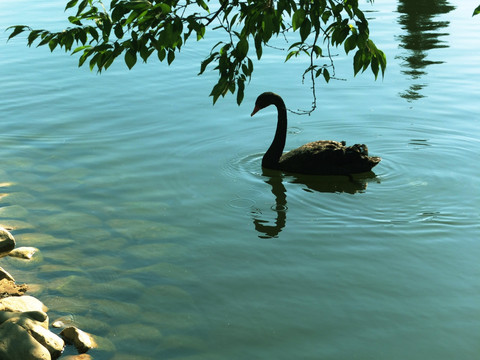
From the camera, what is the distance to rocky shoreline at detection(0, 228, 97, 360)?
582cm

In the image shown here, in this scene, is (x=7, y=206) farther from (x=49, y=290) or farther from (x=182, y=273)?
(x=182, y=273)

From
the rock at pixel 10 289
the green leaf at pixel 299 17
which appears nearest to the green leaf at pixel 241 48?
the green leaf at pixel 299 17

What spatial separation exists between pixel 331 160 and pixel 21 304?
16.1ft

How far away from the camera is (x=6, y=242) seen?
8.05 m

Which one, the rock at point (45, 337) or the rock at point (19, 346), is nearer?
Result: the rock at point (19, 346)

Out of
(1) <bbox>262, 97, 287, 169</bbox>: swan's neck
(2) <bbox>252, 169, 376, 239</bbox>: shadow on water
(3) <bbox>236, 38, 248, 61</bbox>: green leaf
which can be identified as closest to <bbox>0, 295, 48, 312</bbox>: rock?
(3) <bbox>236, 38, 248, 61</bbox>: green leaf

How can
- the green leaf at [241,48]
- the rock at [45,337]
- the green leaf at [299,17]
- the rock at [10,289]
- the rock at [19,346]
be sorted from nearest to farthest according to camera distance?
the green leaf at [299,17], the green leaf at [241,48], the rock at [19,346], the rock at [45,337], the rock at [10,289]

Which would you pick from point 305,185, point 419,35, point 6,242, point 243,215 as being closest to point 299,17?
point 243,215

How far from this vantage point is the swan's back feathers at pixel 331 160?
9984 mm

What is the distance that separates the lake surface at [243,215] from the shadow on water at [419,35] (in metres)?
0.14

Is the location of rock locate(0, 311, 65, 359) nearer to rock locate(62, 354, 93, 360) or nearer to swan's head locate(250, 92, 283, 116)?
rock locate(62, 354, 93, 360)

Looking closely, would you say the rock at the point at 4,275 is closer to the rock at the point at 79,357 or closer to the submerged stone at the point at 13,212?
the rock at the point at 79,357

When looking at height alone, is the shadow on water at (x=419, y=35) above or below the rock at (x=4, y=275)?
above

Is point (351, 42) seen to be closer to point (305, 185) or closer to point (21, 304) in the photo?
point (21, 304)
